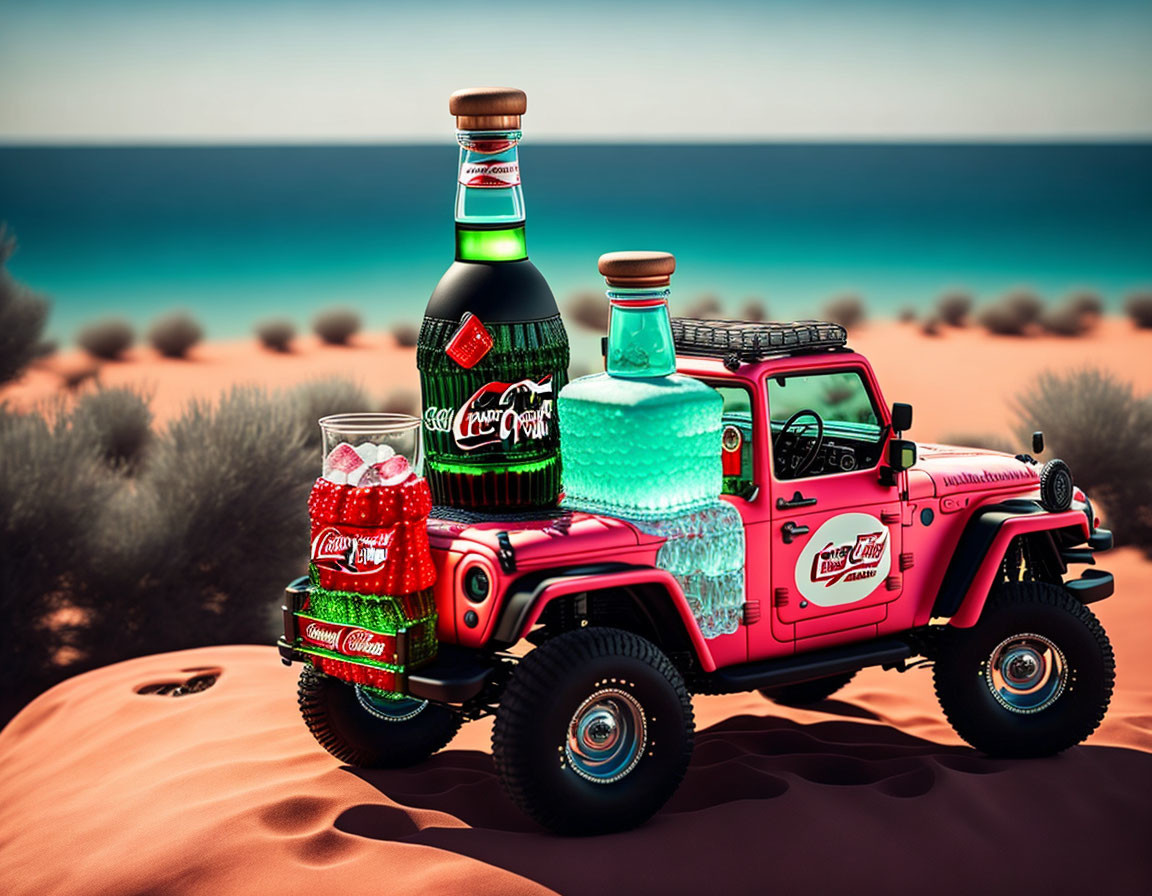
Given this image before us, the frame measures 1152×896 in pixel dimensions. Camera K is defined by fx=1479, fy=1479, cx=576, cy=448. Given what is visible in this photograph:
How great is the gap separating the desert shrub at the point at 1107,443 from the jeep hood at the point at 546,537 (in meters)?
9.12

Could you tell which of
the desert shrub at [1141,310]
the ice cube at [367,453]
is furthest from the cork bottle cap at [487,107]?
the desert shrub at [1141,310]

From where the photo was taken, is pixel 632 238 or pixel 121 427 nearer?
pixel 121 427

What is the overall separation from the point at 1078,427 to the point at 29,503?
10.0 meters

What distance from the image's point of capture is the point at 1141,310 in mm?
34438

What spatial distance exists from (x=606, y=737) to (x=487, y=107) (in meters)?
2.69

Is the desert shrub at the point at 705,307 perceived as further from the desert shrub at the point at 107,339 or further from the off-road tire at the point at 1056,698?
the off-road tire at the point at 1056,698

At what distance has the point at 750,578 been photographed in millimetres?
6645

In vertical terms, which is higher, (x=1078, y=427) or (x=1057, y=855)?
(x=1078, y=427)

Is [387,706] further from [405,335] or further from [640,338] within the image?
[405,335]

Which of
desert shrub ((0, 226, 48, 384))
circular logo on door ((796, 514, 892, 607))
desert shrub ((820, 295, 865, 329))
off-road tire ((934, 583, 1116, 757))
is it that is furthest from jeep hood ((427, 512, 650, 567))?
desert shrub ((820, 295, 865, 329))

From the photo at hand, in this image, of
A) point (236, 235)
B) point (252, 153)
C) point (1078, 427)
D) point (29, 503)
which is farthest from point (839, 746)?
point (252, 153)

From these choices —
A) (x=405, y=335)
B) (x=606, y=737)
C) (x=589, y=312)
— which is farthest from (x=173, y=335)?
(x=606, y=737)

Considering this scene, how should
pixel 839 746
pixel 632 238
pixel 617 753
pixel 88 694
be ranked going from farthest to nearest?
pixel 632 238
pixel 88 694
pixel 839 746
pixel 617 753

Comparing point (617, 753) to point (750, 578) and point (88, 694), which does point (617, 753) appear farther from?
point (88, 694)
